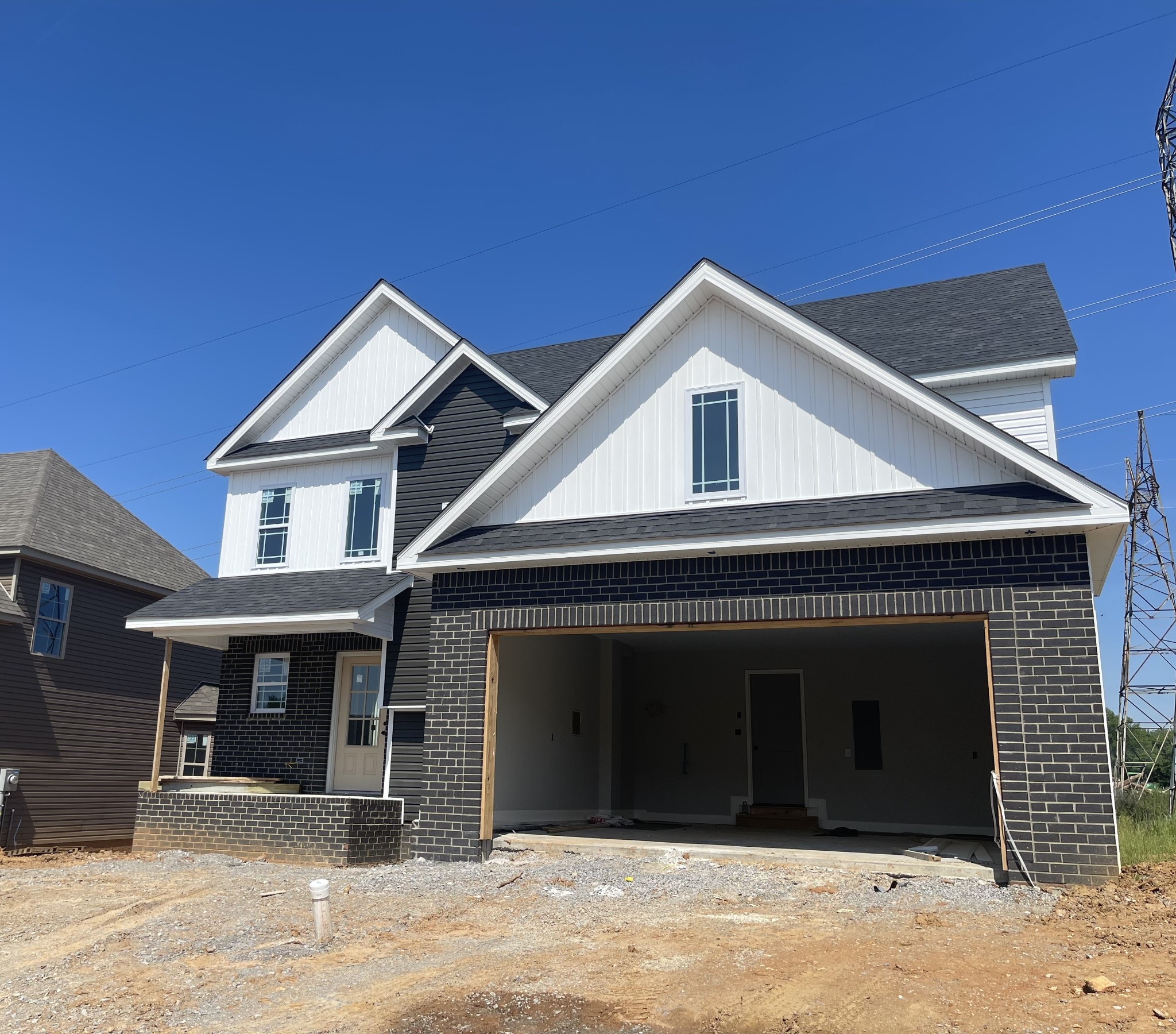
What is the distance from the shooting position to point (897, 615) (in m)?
11.0

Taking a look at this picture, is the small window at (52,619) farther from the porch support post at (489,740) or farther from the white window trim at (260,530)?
the porch support post at (489,740)

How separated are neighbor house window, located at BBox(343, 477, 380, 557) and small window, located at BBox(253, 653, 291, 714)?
84.0 inches

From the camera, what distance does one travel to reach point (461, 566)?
1318 centimetres

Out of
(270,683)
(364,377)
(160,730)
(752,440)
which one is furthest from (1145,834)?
(160,730)

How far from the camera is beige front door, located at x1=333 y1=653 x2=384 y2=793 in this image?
1600 centimetres

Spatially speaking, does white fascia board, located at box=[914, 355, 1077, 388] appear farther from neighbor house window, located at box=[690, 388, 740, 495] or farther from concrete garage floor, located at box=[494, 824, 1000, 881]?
concrete garage floor, located at box=[494, 824, 1000, 881]

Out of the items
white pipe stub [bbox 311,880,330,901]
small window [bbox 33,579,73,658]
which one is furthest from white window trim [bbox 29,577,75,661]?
white pipe stub [bbox 311,880,330,901]

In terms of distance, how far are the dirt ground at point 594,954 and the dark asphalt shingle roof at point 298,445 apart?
7.83 metres

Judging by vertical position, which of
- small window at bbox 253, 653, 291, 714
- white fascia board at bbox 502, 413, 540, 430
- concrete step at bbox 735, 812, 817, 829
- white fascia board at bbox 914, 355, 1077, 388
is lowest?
concrete step at bbox 735, 812, 817, 829

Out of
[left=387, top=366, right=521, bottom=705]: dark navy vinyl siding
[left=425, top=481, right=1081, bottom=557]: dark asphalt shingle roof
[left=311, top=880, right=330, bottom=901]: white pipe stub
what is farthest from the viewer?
[left=387, top=366, right=521, bottom=705]: dark navy vinyl siding

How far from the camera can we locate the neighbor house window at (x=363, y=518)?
1684 centimetres

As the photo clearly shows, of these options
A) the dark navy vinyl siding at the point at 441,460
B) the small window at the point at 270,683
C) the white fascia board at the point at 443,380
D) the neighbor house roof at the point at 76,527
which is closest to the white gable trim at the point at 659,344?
the dark navy vinyl siding at the point at 441,460

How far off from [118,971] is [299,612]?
23.8ft

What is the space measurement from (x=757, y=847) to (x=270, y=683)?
870 centimetres
